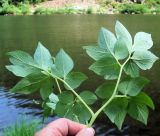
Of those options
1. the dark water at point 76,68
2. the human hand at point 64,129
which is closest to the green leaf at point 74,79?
the human hand at point 64,129

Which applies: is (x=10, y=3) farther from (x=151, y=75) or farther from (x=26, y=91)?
(x=26, y=91)

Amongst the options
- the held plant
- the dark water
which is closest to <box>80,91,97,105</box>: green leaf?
the held plant

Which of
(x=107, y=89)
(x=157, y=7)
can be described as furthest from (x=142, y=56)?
(x=157, y=7)

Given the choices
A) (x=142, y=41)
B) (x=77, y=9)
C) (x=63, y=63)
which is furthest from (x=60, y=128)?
(x=77, y=9)

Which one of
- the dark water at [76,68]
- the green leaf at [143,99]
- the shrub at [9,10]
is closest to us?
the green leaf at [143,99]

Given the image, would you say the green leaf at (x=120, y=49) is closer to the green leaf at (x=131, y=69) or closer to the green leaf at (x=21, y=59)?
the green leaf at (x=131, y=69)

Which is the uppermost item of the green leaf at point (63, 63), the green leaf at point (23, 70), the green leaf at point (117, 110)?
the green leaf at point (63, 63)
